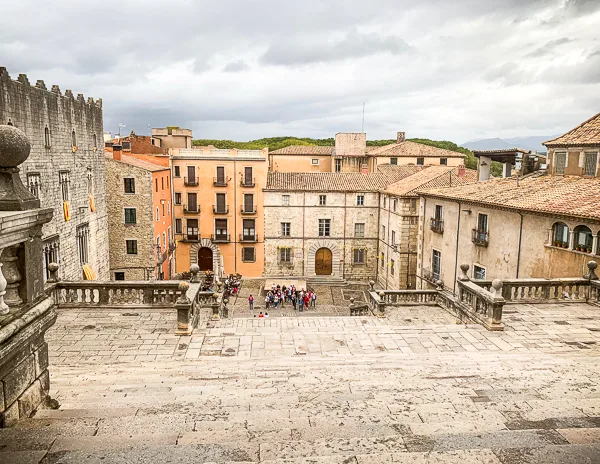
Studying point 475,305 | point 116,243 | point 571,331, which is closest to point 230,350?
point 475,305

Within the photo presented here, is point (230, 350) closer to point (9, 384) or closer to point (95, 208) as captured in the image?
point (9, 384)

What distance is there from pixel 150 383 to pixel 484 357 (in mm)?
6865

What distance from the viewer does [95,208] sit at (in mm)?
32125

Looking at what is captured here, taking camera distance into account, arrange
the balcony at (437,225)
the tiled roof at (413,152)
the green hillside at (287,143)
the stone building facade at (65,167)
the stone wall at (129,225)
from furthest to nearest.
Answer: the green hillside at (287,143), the tiled roof at (413,152), the stone wall at (129,225), the balcony at (437,225), the stone building facade at (65,167)

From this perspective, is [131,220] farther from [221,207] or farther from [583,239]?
[583,239]

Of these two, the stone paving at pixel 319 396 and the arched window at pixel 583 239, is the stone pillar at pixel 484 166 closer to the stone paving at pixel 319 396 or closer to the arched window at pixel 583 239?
the arched window at pixel 583 239

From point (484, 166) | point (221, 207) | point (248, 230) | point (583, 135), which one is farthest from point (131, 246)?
point (583, 135)

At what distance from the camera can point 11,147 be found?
16.2 ft

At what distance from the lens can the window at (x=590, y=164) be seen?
75.2 feet

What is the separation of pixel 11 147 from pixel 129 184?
105 ft

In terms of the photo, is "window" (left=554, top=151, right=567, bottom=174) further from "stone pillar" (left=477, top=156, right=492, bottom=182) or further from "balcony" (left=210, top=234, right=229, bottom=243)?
"balcony" (left=210, top=234, right=229, bottom=243)

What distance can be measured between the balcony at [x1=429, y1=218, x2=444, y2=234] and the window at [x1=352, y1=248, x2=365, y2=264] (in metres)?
13.6

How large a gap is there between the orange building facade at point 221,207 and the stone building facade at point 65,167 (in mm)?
10428

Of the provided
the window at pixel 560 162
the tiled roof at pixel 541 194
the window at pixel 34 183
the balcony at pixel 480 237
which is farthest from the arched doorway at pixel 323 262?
the window at pixel 34 183
